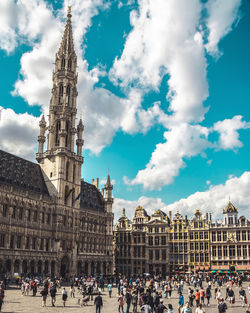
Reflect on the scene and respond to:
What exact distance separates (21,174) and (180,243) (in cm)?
4340

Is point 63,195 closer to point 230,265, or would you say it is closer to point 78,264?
point 78,264

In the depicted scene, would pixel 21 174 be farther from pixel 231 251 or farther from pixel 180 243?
pixel 231 251

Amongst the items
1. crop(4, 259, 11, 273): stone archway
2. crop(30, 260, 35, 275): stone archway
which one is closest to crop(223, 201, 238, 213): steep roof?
crop(30, 260, 35, 275): stone archway

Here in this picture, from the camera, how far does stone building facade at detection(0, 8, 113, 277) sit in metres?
59.2

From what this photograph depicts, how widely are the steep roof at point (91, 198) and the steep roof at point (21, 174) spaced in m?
13.7

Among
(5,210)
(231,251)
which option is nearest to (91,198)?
(5,210)

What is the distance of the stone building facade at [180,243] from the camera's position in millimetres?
80938

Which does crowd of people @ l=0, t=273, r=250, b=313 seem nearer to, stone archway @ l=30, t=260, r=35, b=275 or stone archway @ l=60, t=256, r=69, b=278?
stone archway @ l=30, t=260, r=35, b=275

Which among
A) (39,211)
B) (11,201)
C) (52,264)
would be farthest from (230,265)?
(11,201)

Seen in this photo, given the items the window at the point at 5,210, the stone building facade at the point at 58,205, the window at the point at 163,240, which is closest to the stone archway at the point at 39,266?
the stone building facade at the point at 58,205

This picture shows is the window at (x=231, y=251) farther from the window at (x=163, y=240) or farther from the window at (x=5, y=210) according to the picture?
the window at (x=5, y=210)

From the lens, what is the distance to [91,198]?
8631cm

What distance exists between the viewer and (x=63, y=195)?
230 ft

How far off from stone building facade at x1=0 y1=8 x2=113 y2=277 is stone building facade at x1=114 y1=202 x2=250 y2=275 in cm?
703
